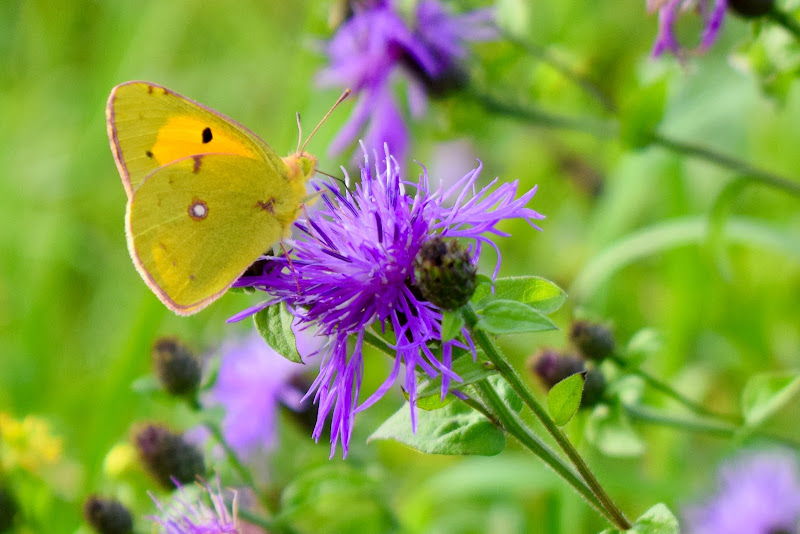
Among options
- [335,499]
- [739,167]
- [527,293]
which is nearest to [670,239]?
[739,167]

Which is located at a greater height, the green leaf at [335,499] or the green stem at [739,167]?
the green stem at [739,167]

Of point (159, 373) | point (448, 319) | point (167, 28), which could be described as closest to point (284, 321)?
point (448, 319)

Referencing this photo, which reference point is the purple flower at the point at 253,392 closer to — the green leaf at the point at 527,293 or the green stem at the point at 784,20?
the green leaf at the point at 527,293

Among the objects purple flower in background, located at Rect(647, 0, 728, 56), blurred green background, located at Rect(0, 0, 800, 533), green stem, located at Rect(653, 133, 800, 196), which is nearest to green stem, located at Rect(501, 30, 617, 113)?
blurred green background, located at Rect(0, 0, 800, 533)

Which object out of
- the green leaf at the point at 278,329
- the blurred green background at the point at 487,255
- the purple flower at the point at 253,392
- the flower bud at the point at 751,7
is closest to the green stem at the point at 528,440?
the green leaf at the point at 278,329

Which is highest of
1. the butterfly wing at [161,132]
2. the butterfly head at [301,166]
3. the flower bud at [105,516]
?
the butterfly wing at [161,132]

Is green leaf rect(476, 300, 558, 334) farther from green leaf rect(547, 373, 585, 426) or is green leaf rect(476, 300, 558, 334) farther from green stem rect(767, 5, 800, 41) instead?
green stem rect(767, 5, 800, 41)

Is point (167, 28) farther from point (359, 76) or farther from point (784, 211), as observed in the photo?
point (784, 211)
